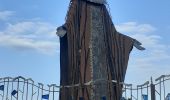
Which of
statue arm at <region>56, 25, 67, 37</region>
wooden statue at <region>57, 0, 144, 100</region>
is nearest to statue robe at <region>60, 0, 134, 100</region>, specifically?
wooden statue at <region>57, 0, 144, 100</region>

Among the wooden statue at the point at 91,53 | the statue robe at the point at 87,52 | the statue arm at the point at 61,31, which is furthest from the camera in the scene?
the statue arm at the point at 61,31

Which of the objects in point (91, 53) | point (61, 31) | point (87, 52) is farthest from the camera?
point (61, 31)

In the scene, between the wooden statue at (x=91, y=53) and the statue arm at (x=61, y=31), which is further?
the statue arm at (x=61, y=31)

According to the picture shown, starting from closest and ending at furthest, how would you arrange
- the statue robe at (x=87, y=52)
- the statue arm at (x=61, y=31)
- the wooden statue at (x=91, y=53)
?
the wooden statue at (x=91, y=53)
the statue robe at (x=87, y=52)
the statue arm at (x=61, y=31)

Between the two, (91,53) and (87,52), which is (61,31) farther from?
(91,53)

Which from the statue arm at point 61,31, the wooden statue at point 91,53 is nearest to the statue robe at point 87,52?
the wooden statue at point 91,53

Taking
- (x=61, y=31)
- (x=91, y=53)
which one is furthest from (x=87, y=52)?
(x=61, y=31)

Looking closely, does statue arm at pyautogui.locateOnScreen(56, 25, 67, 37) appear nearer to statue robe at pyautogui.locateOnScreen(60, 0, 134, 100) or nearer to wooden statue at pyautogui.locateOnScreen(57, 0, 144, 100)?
wooden statue at pyautogui.locateOnScreen(57, 0, 144, 100)

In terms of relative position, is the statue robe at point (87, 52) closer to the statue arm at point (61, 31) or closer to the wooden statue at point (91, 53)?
the wooden statue at point (91, 53)

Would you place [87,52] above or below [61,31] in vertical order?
below

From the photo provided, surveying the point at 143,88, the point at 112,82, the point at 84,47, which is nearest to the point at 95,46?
the point at 84,47

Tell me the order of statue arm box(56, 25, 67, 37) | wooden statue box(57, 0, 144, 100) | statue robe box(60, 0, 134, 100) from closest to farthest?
wooden statue box(57, 0, 144, 100) < statue robe box(60, 0, 134, 100) < statue arm box(56, 25, 67, 37)

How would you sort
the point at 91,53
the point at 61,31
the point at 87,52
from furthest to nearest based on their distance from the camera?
1. the point at 61,31
2. the point at 87,52
3. the point at 91,53

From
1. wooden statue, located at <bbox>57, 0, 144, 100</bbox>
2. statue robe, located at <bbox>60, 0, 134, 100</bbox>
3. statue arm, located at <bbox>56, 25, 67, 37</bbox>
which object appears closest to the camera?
wooden statue, located at <bbox>57, 0, 144, 100</bbox>
